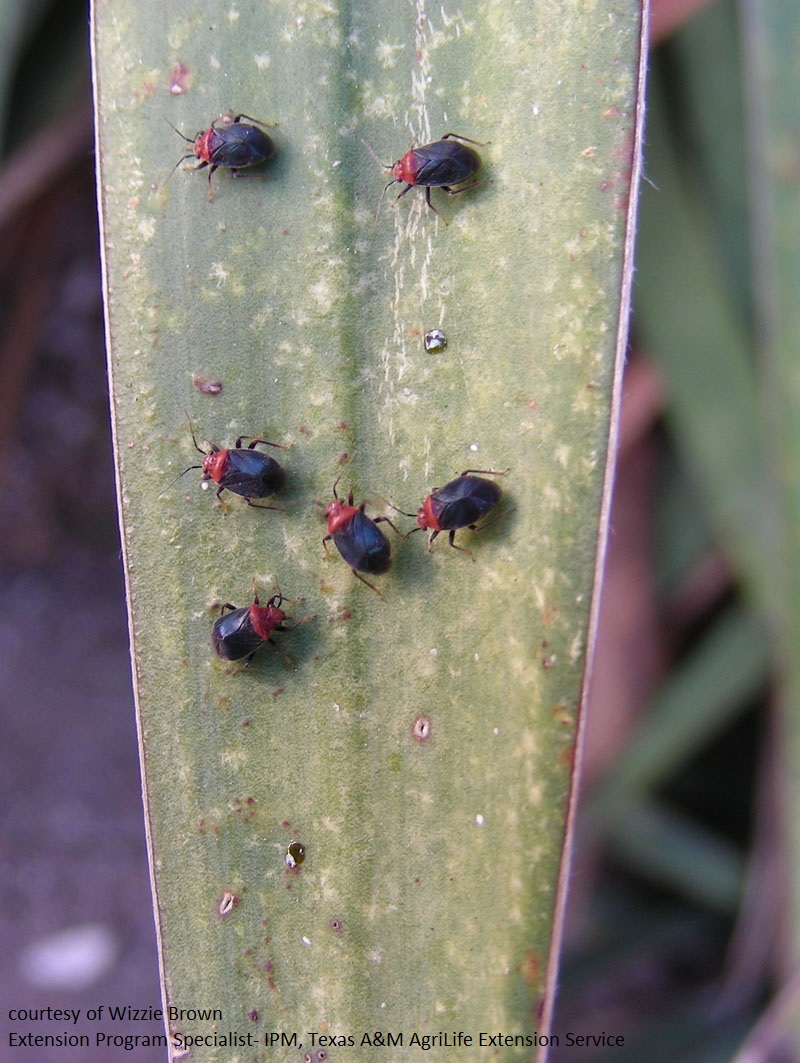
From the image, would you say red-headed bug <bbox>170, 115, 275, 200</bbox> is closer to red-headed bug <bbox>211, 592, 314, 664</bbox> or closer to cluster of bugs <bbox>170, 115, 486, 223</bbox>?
cluster of bugs <bbox>170, 115, 486, 223</bbox>

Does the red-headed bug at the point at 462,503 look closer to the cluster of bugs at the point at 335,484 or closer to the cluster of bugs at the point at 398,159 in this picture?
the cluster of bugs at the point at 335,484

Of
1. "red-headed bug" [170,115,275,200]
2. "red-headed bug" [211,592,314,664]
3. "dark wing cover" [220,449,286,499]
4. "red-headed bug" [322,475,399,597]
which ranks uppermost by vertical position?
"red-headed bug" [170,115,275,200]

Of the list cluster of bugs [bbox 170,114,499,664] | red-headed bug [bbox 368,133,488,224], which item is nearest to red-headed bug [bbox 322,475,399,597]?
cluster of bugs [bbox 170,114,499,664]

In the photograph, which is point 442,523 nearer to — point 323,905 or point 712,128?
point 323,905

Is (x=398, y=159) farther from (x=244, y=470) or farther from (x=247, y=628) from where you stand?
(x=247, y=628)

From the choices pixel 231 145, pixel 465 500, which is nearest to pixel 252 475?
pixel 465 500

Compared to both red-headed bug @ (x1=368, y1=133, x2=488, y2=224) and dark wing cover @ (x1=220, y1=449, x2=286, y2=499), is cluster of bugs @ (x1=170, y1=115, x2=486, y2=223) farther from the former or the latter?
dark wing cover @ (x1=220, y1=449, x2=286, y2=499)

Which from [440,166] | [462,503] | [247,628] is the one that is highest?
[440,166]

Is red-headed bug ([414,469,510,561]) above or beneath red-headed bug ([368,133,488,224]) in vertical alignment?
beneath
